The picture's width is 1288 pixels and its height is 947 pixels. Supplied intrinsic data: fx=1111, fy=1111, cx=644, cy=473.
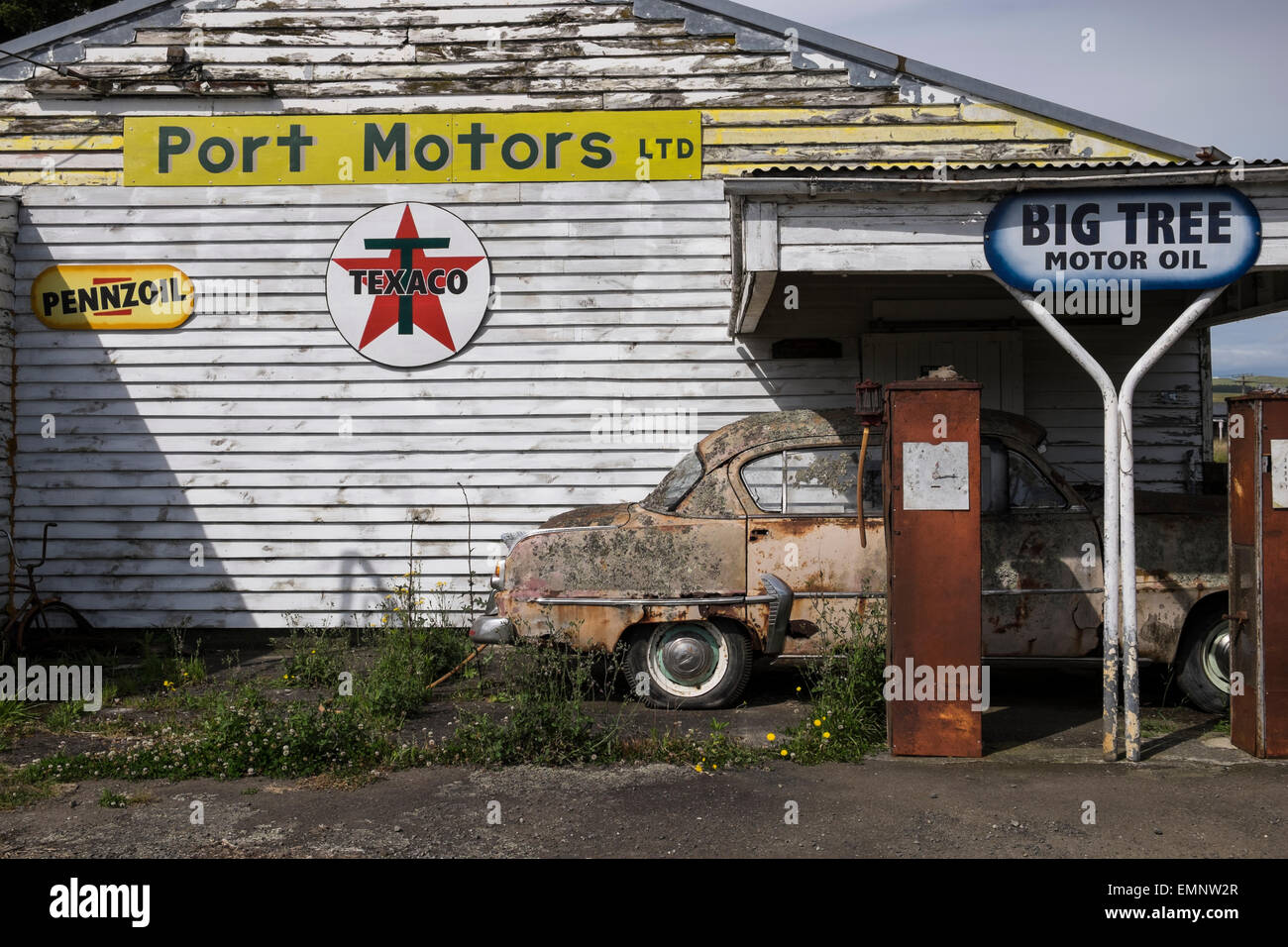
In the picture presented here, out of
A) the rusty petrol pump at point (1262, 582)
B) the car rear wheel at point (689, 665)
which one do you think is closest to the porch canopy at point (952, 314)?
the rusty petrol pump at point (1262, 582)

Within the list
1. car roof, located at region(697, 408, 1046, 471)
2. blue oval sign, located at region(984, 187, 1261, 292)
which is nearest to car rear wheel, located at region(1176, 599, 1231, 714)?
car roof, located at region(697, 408, 1046, 471)

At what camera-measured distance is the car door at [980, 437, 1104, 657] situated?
676 cm

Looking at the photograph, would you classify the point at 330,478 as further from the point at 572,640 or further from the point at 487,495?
the point at 572,640

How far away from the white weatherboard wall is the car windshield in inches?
80.1

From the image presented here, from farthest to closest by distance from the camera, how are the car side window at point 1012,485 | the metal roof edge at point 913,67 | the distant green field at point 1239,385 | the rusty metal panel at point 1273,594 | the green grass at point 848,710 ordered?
the distant green field at point 1239,385
the metal roof edge at point 913,67
the car side window at point 1012,485
the green grass at point 848,710
the rusty metal panel at point 1273,594

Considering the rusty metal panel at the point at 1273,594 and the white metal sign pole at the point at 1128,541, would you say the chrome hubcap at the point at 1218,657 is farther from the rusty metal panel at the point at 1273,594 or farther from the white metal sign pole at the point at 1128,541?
the white metal sign pole at the point at 1128,541

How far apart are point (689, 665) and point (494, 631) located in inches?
49.8

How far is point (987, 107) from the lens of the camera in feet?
31.2

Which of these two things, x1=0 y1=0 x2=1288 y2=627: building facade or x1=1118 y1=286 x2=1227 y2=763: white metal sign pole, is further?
x1=0 y1=0 x2=1288 y2=627: building facade

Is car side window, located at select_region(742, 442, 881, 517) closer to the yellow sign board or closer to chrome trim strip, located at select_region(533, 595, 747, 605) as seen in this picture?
chrome trim strip, located at select_region(533, 595, 747, 605)

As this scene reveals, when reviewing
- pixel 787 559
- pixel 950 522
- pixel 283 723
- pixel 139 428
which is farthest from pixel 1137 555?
pixel 139 428

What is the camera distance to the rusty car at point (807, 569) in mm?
6777

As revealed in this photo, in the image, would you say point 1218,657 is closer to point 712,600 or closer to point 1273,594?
point 1273,594

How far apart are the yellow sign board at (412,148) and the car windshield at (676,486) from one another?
3229 mm
